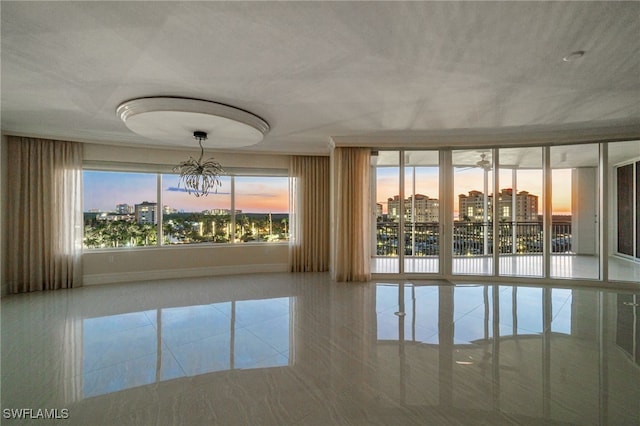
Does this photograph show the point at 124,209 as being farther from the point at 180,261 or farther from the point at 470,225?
the point at 470,225

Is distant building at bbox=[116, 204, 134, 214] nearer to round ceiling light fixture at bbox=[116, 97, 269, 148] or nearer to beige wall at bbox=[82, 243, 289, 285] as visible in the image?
beige wall at bbox=[82, 243, 289, 285]

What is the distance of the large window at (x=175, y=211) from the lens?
5.81 m

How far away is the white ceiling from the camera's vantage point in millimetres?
2000

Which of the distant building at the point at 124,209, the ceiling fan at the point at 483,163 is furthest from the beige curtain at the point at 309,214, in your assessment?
the distant building at the point at 124,209

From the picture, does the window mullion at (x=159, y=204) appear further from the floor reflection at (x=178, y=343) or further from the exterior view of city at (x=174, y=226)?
the floor reflection at (x=178, y=343)

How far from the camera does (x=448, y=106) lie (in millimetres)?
3754

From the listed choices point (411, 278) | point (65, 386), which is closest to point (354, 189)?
point (411, 278)

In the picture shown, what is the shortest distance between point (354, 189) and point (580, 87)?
11.3 feet

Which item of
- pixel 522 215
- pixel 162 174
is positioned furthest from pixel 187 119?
pixel 522 215

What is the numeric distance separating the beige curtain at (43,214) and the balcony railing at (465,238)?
19.6 ft

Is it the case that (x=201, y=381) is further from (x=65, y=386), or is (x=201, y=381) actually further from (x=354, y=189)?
(x=354, y=189)

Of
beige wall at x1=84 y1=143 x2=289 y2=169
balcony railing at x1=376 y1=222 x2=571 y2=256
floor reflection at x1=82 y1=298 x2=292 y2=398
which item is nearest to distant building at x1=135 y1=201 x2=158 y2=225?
beige wall at x1=84 y1=143 x2=289 y2=169

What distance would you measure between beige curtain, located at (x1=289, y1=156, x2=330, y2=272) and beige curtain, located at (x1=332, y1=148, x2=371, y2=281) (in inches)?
40.9

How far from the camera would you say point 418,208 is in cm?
648
